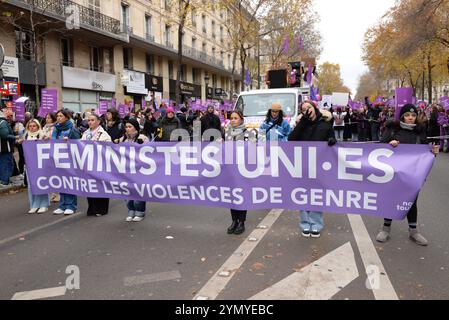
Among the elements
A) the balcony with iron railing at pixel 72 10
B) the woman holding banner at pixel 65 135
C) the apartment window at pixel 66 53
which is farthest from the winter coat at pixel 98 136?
the apartment window at pixel 66 53

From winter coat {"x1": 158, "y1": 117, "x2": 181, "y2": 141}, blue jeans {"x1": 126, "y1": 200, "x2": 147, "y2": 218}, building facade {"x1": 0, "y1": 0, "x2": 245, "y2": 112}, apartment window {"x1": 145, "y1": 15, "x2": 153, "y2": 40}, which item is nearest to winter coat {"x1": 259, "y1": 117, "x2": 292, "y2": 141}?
blue jeans {"x1": 126, "y1": 200, "x2": 147, "y2": 218}

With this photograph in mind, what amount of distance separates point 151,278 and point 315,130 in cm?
279

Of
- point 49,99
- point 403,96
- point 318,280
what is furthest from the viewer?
point 49,99

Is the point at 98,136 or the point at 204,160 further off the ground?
the point at 98,136

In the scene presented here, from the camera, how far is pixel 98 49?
28.6 meters

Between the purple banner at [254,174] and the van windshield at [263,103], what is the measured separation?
607 centimetres

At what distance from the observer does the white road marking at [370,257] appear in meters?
3.82

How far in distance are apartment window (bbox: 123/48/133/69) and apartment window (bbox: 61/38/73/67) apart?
6290 mm

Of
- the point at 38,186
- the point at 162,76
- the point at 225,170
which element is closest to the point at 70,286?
the point at 225,170

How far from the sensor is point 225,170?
5.72 meters

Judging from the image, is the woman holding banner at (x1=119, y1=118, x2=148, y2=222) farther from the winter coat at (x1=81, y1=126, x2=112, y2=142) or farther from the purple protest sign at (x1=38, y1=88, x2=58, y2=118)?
the purple protest sign at (x1=38, y1=88, x2=58, y2=118)

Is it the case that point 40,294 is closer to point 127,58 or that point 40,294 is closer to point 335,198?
point 335,198

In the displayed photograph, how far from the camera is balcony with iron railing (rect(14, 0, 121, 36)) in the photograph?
65.6 ft

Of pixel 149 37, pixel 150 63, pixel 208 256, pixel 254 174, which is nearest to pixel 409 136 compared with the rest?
pixel 254 174
